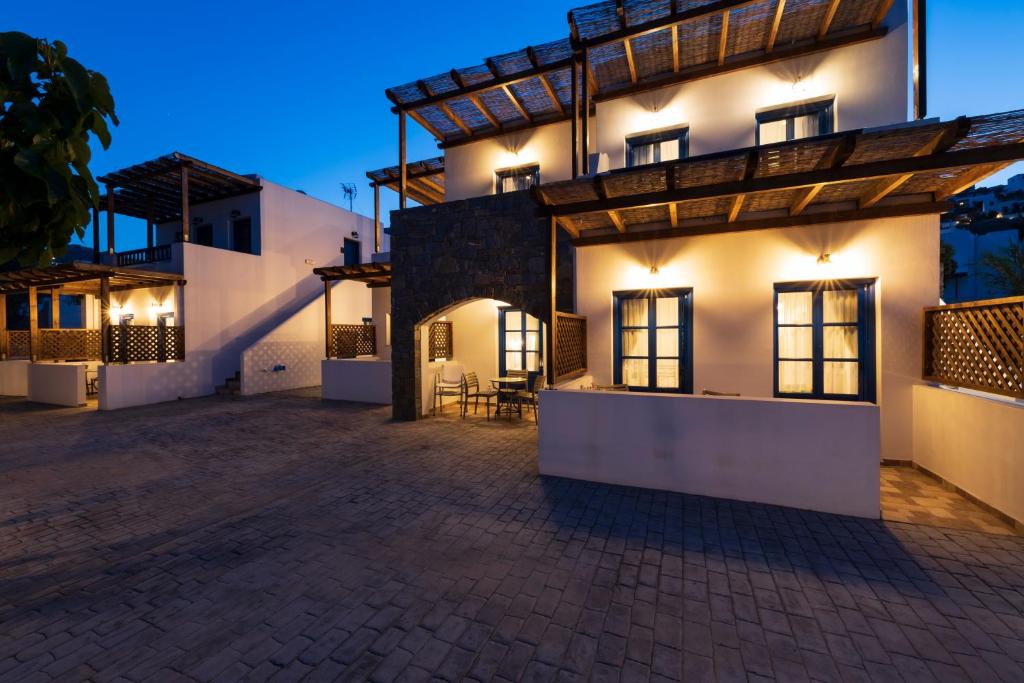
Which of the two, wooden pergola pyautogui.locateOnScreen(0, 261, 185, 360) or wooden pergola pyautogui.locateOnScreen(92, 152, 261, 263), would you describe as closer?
wooden pergola pyautogui.locateOnScreen(0, 261, 185, 360)

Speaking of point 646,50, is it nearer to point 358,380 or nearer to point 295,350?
point 358,380

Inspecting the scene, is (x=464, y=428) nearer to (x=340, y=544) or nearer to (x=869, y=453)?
(x=340, y=544)

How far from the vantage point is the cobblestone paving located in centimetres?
234

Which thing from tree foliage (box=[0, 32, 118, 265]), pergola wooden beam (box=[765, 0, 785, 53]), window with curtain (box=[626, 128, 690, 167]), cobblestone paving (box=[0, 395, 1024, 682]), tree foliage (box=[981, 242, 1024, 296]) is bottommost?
cobblestone paving (box=[0, 395, 1024, 682])

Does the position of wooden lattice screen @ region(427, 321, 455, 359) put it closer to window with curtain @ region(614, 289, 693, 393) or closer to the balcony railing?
window with curtain @ region(614, 289, 693, 393)

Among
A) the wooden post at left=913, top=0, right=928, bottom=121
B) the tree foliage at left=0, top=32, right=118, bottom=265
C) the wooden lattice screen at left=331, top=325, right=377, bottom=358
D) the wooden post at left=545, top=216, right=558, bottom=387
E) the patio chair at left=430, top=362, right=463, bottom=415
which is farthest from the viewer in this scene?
the wooden lattice screen at left=331, top=325, right=377, bottom=358

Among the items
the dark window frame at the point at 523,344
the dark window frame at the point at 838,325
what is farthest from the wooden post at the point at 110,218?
the dark window frame at the point at 838,325

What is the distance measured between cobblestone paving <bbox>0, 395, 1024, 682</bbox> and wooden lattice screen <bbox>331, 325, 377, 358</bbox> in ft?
29.8

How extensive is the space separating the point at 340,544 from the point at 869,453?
530cm

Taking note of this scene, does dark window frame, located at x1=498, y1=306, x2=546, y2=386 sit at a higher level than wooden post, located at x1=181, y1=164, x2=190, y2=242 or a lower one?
lower

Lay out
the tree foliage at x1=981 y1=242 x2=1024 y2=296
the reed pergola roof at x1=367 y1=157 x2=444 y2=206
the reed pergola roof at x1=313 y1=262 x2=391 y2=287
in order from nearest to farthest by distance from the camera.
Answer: the reed pergola roof at x1=313 y1=262 x2=391 y2=287 < the reed pergola roof at x1=367 y1=157 x2=444 y2=206 < the tree foliage at x1=981 y1=242 x2=1024 y2=296

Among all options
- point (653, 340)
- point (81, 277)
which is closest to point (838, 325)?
point (653, 340)

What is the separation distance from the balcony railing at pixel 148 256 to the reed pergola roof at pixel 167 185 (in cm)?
194

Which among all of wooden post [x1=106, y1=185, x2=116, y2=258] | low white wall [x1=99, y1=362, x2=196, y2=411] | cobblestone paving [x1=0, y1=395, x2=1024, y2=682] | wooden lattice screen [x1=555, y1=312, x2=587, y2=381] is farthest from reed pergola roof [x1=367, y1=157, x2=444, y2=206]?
cobblestone paving [x1=0, y1=395, x2=1024, y2=682]
